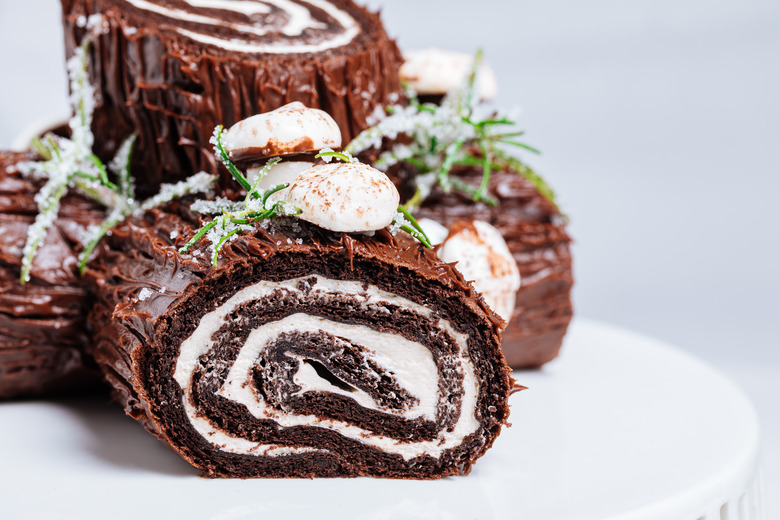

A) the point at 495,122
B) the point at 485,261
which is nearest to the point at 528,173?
the point at 495,122

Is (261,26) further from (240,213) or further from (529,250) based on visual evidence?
(529,250)

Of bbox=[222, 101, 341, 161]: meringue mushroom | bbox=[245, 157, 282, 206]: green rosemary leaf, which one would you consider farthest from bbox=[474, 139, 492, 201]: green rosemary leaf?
bbox=[245, 157, 282, 206]: green rosemary leaf

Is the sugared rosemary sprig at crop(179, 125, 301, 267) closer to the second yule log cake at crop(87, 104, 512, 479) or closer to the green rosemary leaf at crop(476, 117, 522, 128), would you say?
the second yule log cake at crop(87, 104, 512, 479)

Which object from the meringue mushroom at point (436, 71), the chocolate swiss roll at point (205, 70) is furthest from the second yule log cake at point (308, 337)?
the meringue mushroom at point (436, 71)

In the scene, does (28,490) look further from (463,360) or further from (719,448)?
(719,448)

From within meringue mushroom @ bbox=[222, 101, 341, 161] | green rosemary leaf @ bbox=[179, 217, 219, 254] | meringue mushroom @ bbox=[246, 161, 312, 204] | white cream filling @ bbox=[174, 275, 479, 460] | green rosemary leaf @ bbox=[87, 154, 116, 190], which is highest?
meringue mushroom @ bbox=[222, 101, 341, 161]

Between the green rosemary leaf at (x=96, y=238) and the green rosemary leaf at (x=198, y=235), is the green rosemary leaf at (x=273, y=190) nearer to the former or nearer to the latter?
the green rosemary leaf at (x=198, y=235)

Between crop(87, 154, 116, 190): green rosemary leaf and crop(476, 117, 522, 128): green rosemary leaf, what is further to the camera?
crop(476, 117, 522, 128): green rosemary leaf

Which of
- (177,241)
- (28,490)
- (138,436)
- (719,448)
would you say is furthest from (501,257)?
(28,490)
